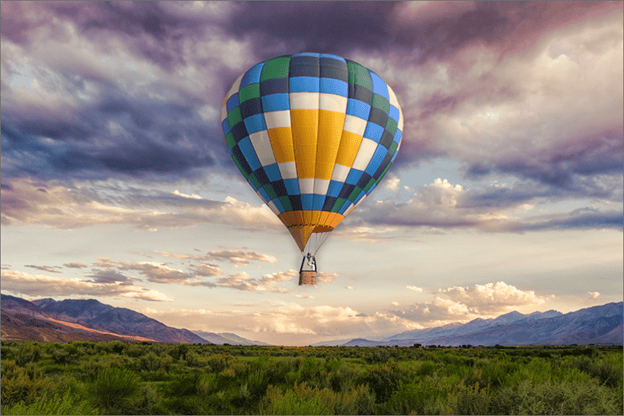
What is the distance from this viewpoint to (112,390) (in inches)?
458

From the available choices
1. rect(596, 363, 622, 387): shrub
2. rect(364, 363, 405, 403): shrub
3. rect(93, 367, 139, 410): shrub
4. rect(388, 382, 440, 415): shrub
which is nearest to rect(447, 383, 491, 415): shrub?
rect(388, 382, 440, 415): shrub

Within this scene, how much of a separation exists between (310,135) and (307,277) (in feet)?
40.5

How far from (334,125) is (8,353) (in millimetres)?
27359

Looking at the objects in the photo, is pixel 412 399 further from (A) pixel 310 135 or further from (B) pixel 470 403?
(A) pixel 310 135

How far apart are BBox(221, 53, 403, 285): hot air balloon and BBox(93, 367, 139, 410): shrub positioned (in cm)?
2331

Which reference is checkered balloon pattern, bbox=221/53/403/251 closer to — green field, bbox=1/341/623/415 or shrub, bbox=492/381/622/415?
green field, bbox=1/341/623/415

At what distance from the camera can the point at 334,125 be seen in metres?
33.2

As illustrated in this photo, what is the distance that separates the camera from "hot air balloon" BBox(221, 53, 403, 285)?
33.2 m

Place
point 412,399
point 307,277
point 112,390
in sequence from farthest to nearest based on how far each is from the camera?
point 307,277
point 112,390
point 412,399

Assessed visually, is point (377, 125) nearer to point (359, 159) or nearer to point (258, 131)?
point (359, 159)

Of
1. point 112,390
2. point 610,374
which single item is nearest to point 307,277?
point 610,374

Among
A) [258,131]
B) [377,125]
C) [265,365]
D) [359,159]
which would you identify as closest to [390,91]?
[377,125]

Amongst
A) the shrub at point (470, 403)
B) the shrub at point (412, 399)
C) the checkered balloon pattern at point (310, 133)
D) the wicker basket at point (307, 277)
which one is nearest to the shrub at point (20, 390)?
the shrub at point (412, 399)

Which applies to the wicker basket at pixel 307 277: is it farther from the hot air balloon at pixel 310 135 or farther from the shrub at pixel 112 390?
the shrub at pixel 112 390
